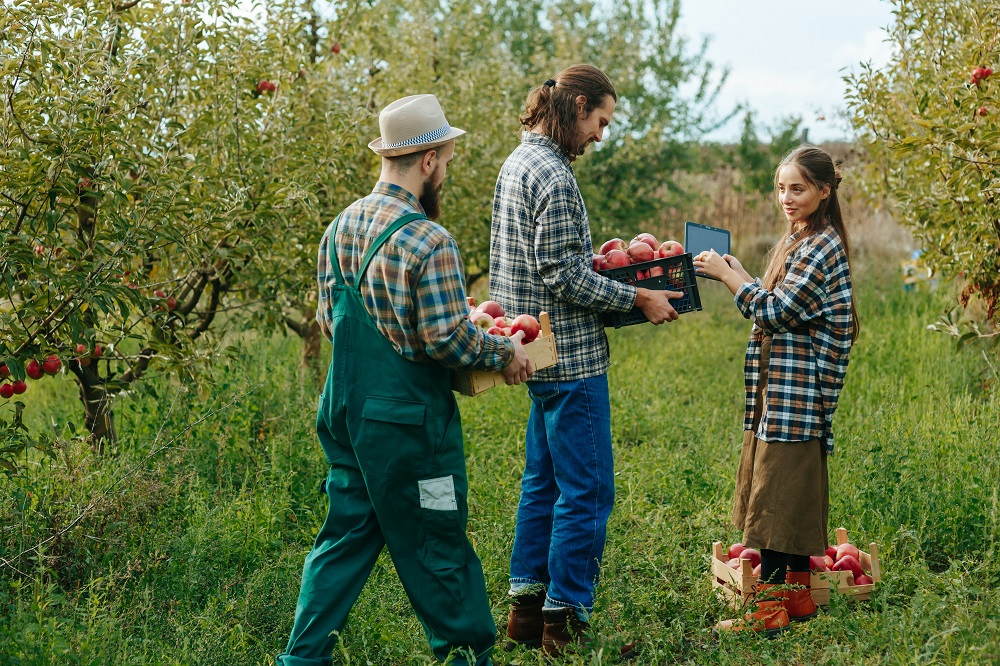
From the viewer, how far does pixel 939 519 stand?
4.38 metres

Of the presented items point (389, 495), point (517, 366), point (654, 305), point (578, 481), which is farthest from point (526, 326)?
point (389, 495)

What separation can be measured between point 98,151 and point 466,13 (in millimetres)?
6372

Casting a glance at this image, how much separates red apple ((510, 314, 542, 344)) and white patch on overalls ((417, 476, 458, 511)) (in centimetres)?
62

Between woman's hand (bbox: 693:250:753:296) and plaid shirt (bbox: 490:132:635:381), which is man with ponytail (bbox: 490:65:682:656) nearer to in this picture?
plaid shirt (bbox: 490:132:635:381)

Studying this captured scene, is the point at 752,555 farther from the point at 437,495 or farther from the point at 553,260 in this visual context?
the point at 437,495

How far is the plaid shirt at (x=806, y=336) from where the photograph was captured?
359 centimetres

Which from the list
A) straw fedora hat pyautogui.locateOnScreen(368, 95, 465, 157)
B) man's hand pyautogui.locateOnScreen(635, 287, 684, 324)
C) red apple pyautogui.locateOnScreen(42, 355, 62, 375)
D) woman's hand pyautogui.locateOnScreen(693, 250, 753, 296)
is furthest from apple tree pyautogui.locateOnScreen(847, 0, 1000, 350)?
red apple pyautogui.locateOnScreen(42, 355, 62, 375)

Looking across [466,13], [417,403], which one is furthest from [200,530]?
[466,13]

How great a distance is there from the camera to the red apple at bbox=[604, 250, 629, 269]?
3.78 metres

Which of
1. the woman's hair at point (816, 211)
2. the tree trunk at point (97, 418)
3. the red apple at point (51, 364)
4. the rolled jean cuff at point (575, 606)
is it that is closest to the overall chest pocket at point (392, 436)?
the rolled jean cuff at point (575, 606)

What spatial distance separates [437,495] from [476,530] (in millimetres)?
1790

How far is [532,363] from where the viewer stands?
3.21m

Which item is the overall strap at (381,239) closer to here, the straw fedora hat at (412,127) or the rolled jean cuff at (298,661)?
the straw fedora hat at (412,127)

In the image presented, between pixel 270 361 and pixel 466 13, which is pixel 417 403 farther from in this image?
pixel 466 13
